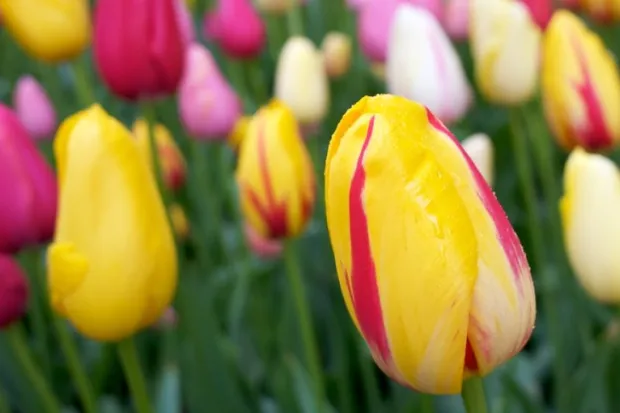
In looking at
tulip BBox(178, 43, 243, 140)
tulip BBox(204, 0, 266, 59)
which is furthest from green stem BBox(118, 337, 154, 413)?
tulip BBox(204, 0, 266, 59)

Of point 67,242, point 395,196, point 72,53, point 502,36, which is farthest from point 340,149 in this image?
point 72,53

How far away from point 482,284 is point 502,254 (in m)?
0.02

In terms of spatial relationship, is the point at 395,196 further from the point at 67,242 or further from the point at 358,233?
the point at 67,242

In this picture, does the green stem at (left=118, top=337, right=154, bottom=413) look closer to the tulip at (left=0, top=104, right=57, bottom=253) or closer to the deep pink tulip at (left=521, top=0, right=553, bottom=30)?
the tulip at (left=0, top=104, right=57, bottom=253)

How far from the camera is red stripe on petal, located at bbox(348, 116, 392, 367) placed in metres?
0.36

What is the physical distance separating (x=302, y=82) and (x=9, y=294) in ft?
1.34

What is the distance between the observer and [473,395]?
40cm

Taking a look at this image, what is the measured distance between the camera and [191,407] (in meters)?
0.86

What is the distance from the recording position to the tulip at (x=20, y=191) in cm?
63

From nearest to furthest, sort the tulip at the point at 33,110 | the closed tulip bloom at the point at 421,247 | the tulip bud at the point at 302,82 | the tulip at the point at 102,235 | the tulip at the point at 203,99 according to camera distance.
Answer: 1. the closed tulip bloom at the point at 421,247
2. the tulip at the point at 102,235
3. the tulip bud at the point at 302,82
4. the tulip at the point at 203,99
5. the tulip at the point at 33,110

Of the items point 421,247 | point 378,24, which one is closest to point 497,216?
point 421,247

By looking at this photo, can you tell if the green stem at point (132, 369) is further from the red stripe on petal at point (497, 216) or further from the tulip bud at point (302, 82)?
the tulip bud at point (302, 82)

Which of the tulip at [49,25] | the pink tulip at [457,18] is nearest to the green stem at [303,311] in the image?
the tulip at [49,25]

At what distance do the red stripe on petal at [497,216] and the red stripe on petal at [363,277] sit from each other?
37 mm
